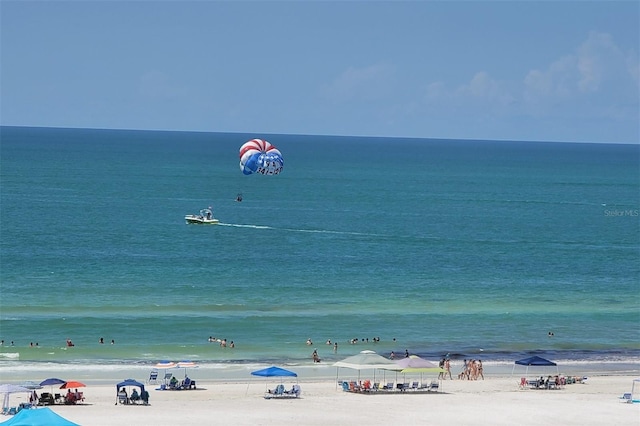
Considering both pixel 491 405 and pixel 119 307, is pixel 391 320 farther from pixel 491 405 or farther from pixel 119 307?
pixel 491 405

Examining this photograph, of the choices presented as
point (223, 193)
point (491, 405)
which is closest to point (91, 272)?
point (491, 405)

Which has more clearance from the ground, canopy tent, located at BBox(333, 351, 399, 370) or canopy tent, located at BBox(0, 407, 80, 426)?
canopy tent, located at BBox(333, 351, 399, 370)

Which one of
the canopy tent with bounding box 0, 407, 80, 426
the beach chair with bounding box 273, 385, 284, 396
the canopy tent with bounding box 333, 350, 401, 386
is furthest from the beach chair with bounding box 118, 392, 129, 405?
the canopy tent with bounding box 333, 350, 401, 386

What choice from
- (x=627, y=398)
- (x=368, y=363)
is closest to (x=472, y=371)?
(x=368, y=363)

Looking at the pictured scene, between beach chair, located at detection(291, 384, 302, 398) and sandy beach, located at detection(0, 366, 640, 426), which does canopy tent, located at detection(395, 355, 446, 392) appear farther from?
beach chair, located at detection(291, 384, 302, 398)

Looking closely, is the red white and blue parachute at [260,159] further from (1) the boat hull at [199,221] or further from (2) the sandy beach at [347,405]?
(2) the sandy beach at [347,405]

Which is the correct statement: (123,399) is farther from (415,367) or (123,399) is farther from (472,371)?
(472,371)
